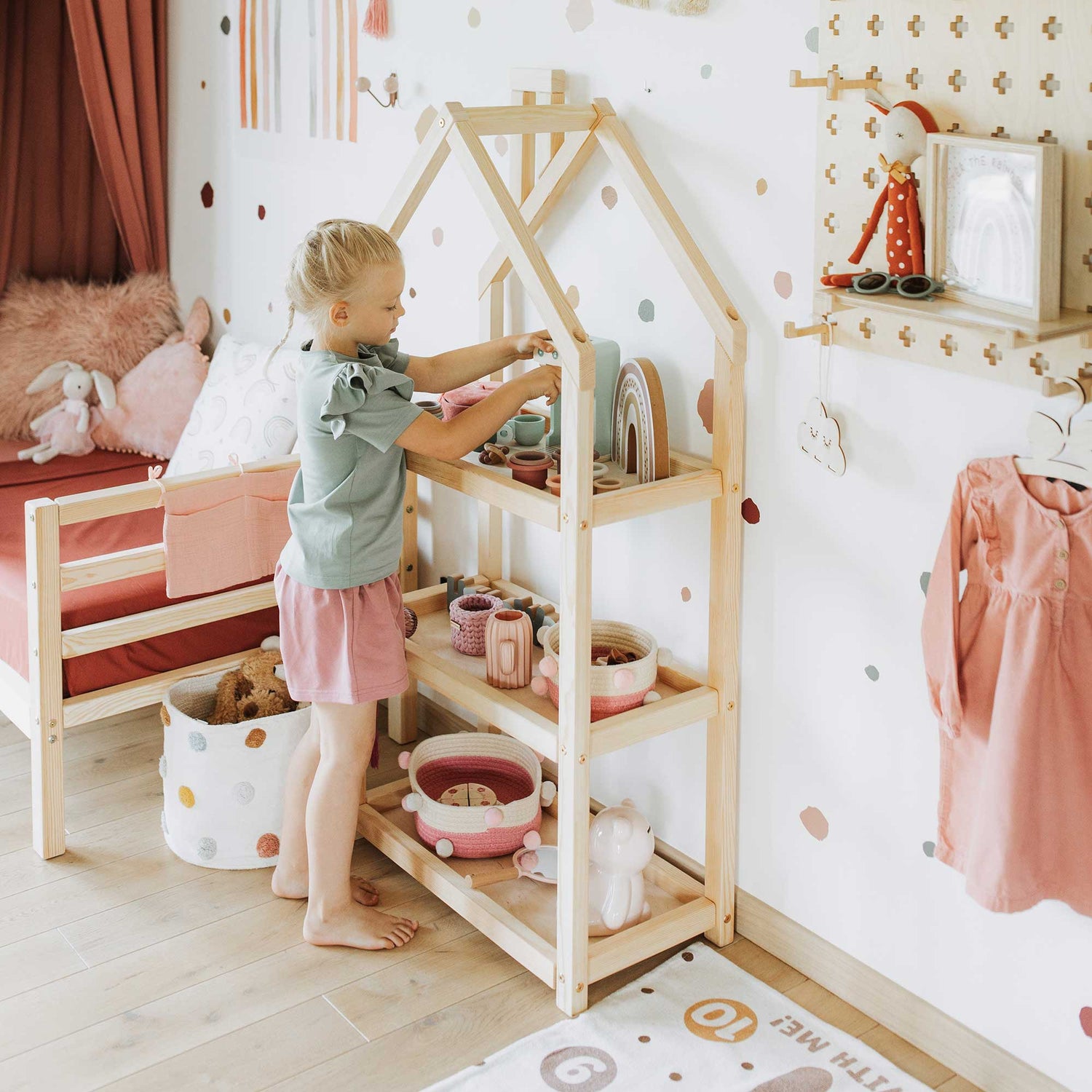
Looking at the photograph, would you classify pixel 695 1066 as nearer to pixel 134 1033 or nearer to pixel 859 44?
pixel 134 1033

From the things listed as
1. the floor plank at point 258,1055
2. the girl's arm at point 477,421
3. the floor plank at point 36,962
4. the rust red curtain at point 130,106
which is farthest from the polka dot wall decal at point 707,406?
the rust red curtain at point 130,106

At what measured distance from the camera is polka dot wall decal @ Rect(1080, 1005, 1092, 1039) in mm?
1626

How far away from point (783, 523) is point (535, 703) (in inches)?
18.2

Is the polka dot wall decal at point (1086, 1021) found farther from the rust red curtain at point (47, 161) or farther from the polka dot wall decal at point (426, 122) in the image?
the rust red curtain at point (47, 161)

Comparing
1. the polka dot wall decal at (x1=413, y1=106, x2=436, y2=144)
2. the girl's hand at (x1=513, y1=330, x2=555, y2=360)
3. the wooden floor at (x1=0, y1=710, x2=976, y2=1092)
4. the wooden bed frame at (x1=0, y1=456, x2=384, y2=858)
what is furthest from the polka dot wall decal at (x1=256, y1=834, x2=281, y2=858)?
the polka dot wall decal at (x1=413, y1=106, x2=436, y2=144)

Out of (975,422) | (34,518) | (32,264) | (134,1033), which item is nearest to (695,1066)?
(134,1033)

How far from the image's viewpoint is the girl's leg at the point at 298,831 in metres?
2.21

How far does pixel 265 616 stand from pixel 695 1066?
1213 millimetres

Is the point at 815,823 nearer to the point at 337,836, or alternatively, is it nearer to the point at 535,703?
the point at 535,703

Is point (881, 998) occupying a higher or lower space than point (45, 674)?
lower

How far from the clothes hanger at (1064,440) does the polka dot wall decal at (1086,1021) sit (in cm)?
65

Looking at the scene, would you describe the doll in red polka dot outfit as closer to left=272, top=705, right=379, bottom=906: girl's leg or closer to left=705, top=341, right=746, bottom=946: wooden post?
left=705, top=341, right=746, bottom=946: wooden post

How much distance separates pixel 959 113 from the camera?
5.02 ft

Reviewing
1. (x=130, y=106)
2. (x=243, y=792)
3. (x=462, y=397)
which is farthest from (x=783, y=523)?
(x=130, y=106)
